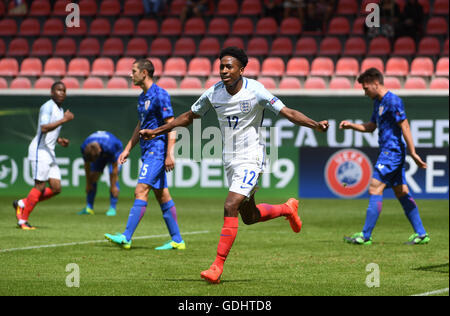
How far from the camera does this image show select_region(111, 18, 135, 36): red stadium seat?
74.9 feet

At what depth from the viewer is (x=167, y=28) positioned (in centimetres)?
2248

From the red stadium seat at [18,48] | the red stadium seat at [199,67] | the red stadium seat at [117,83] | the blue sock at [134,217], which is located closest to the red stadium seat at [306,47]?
the red stadium seat at [199,67]

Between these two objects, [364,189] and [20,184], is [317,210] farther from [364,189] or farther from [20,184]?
[20,184]

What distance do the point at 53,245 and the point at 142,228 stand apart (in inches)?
106

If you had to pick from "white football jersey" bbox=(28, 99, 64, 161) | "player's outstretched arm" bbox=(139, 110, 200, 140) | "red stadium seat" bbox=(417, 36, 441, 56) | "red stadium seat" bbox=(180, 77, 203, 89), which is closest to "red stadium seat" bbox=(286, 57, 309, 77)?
"red stadium seat" bbox=(180, 77, 203, 89)

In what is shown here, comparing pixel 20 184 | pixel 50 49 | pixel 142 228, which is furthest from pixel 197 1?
pixel 142 228

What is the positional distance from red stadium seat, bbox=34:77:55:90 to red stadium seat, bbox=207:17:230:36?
14.5ft

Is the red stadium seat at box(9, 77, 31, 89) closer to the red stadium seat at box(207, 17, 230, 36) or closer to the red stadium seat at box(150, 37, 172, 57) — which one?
the red stadium seat at box(150, 37, 172, 57)

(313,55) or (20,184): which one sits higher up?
(313,55)

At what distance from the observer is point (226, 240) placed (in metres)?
7.18

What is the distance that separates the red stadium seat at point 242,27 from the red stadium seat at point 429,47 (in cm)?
452

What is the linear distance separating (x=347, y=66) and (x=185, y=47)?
4.46m

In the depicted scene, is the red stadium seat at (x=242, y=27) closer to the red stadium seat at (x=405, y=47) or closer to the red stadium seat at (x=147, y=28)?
the red stadium seat at (x=147, y=28)

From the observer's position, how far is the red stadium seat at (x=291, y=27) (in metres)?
21.5
